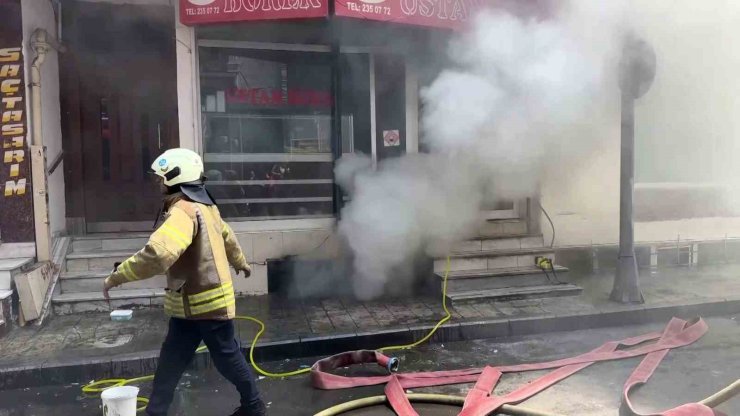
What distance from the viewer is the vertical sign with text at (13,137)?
20.2ft

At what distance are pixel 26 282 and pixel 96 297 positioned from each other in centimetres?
74

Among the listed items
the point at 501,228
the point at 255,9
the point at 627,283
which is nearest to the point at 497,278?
the point at 501,228

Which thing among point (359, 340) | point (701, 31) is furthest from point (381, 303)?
point (701, 31)

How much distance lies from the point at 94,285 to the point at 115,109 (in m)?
2.28

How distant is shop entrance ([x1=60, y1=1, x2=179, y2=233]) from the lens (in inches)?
283

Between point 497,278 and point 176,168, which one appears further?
point 497,278

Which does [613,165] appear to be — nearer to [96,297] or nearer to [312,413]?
[312,413]

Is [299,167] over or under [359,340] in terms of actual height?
over

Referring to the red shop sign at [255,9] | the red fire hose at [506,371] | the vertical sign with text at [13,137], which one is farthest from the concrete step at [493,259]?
the vertical sign with text at [13,137]

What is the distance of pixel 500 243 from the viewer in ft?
23.8

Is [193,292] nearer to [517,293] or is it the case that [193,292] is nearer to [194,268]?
[194,268]

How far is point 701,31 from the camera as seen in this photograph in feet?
19.3

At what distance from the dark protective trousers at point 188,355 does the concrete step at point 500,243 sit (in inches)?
150

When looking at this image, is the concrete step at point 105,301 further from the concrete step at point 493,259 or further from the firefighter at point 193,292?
the concrete step at point 493,259
